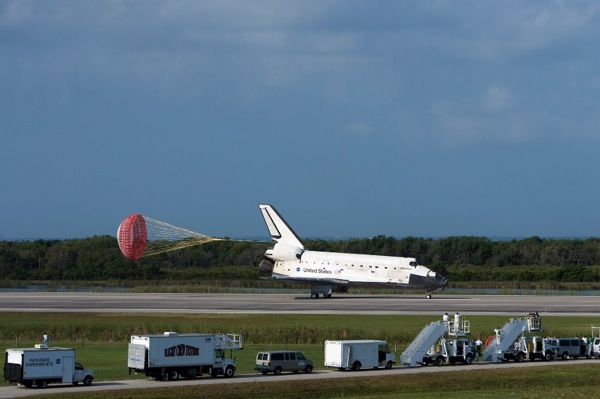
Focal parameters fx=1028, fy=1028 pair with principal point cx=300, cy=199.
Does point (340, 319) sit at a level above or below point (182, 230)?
below

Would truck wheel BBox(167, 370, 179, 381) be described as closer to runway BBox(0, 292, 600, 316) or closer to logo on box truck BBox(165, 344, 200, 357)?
logo on box truck BBox(165, 344, 200, 357)

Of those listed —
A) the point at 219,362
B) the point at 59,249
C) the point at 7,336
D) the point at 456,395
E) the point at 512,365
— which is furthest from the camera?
the point at 59,249

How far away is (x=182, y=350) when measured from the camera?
133 feet

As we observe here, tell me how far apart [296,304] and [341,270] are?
10.8 metres

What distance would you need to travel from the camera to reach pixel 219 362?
41.9 metres

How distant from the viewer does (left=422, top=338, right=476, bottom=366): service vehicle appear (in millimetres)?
46500

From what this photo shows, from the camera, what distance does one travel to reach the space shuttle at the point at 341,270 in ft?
292

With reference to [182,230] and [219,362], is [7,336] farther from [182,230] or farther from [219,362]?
[182,230]

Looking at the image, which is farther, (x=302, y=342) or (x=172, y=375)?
(x=302, y=342)

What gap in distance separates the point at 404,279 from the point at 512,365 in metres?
42.6

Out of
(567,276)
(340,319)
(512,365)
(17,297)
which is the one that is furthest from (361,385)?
(567,276)

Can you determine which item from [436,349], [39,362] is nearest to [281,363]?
[436,349]

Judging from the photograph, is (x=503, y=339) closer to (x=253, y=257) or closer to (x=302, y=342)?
(x=302, y=342)

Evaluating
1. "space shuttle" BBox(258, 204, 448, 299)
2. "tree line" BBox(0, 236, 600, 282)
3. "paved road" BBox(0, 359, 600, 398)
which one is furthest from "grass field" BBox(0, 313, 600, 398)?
"tree line" BBox(0, 236, 600, 282)
